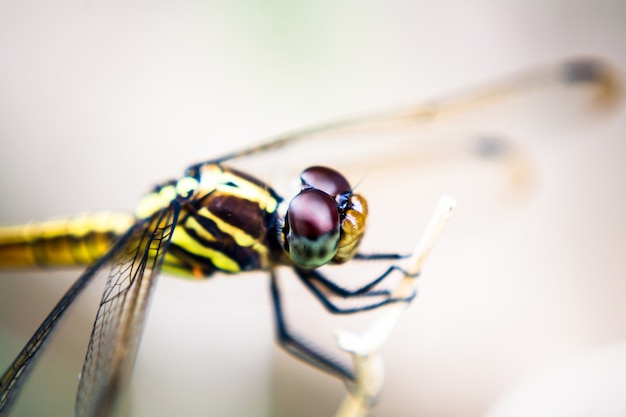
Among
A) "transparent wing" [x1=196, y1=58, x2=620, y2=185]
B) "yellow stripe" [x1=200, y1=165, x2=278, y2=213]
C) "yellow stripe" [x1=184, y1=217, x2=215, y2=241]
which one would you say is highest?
"transparent wing" [x1=196, y1=58, x2=620, y2=185]

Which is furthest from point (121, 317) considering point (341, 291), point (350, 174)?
point (350, 174)

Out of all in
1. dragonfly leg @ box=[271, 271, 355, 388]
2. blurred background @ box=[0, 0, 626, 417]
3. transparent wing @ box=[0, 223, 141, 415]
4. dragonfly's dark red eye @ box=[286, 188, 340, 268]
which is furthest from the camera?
blurred background @ box=[0, 0, 626, 417]

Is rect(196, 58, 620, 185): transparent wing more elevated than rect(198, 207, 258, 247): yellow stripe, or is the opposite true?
rect(196, 58, 620, 185): transparent wing

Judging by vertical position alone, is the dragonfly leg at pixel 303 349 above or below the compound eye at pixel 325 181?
below

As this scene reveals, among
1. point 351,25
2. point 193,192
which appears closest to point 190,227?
point 193,192

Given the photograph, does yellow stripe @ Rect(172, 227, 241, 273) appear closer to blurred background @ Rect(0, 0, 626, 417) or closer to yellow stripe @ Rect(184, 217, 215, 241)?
yellow stripe @ Rect(184, 217, 215, 241)

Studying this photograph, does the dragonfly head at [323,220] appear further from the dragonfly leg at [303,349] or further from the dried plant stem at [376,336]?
the dragonfly leg at [303,349]

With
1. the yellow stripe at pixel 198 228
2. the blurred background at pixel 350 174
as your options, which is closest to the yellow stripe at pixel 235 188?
the yellow stripe at pixel 198 228

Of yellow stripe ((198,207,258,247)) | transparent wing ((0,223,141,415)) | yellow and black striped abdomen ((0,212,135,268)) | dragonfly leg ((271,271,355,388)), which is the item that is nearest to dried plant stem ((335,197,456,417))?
dragonfly leg ((271,271,355,388))
